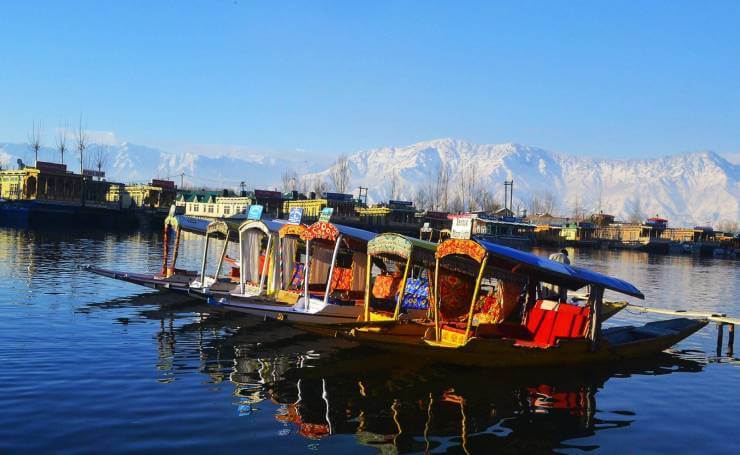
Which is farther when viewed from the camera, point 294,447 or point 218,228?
point 218,228

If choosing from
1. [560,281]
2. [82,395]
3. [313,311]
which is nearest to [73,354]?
[82,395]

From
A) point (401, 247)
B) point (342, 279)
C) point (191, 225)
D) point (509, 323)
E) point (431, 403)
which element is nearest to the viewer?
point (431, 403)

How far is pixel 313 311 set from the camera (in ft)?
68.3

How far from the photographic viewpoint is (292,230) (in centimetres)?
2294

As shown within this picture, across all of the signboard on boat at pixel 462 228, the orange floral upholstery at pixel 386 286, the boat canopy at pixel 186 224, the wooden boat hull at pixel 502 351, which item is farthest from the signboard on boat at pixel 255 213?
the signboard on boat at pixel 462 228

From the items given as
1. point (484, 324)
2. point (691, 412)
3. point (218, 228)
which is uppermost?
point (218, 228)

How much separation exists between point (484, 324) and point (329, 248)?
25.3 feet

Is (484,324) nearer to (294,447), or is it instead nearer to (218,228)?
(294,447)

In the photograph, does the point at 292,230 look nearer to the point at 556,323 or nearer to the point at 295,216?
the point at 295,216

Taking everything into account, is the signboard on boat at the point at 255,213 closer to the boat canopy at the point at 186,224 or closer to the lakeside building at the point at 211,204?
the boat canopy at the point at 186,224

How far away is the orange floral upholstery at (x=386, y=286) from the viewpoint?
23.8m

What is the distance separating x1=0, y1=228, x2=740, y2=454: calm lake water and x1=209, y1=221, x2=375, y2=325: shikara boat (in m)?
0.89

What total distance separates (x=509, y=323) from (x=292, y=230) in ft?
25.2

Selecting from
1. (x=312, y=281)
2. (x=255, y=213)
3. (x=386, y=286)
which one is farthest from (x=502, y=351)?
(x=255, y=213)
